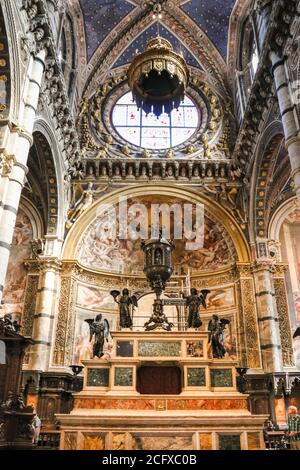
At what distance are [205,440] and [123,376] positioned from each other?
188cm

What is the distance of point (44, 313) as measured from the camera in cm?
1265

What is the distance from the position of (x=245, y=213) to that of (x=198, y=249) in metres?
2.17

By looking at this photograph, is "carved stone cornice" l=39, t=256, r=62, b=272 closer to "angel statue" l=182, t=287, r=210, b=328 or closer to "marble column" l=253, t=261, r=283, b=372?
"angel statue" l=182, t=287, r=210, b=328

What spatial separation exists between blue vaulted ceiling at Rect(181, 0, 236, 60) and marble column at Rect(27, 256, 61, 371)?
1126 cm

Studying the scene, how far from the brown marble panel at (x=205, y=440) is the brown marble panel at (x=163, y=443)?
161 millimetres

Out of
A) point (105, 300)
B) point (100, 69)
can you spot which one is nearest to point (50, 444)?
point (105, 300)

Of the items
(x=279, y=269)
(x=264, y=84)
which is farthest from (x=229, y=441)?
(x=264, y=84)

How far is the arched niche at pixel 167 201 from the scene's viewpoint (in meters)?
14.1

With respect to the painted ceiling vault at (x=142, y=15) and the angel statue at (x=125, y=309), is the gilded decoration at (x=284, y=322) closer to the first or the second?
the angel statue at (x=125, y=309)

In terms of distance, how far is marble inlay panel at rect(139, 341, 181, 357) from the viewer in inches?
301

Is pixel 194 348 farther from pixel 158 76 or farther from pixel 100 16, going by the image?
pixel 100 16

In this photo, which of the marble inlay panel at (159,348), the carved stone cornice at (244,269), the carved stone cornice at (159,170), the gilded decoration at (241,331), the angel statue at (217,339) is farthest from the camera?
the carved stone cornice at (159,170)

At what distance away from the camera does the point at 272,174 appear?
1388cm

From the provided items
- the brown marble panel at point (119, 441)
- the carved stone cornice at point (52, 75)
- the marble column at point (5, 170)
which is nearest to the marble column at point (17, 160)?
the marble column at point (5, 170)
